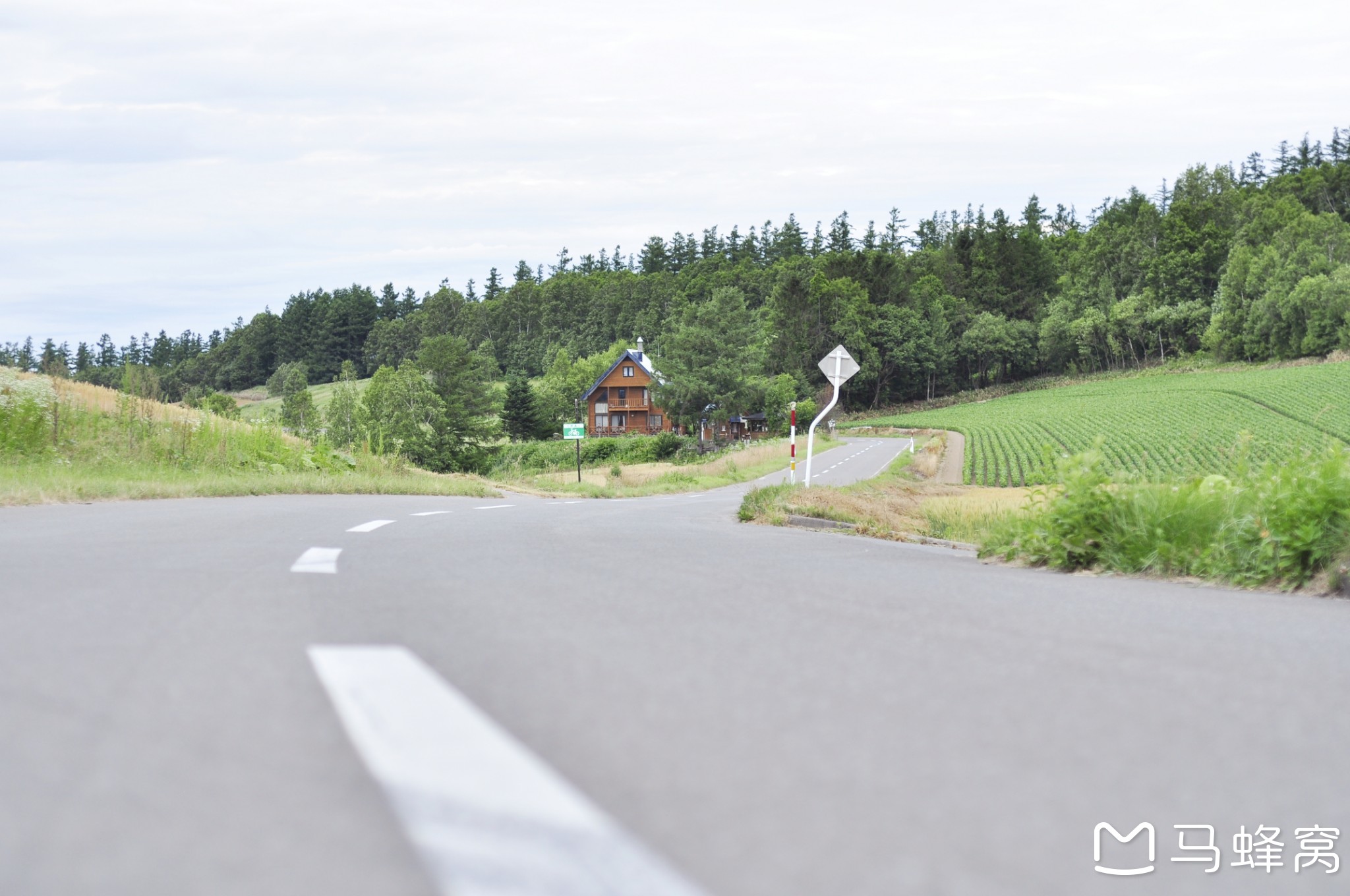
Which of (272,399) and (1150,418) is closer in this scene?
(1150,418)

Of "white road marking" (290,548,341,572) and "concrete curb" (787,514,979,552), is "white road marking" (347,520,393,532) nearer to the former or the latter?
"white road marking" (290,548,341,572)

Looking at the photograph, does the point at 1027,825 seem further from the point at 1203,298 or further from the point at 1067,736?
the point at 1203,298

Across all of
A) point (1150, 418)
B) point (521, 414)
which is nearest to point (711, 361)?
point (1150, 418)

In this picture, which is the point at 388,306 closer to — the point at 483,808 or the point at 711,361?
the point at 711,361

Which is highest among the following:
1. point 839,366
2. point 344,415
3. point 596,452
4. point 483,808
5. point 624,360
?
point 624,360

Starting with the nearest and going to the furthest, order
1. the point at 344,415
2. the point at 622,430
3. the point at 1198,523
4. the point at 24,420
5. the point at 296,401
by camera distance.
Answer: the point at 1198,523, the point at 24,420, the point at 344,415, the point at 622,430, the point at 296,401

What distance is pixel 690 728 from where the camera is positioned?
264 centimetres

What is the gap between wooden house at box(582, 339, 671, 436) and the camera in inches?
4301

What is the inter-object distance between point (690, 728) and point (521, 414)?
104 m

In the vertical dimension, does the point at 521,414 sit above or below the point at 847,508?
below

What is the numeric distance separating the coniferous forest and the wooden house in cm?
464

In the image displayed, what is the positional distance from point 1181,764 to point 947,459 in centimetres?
5321

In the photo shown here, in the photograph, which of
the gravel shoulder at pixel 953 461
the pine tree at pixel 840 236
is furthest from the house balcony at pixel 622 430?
the pine tree at pixel 840 236

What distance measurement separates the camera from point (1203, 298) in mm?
117875
